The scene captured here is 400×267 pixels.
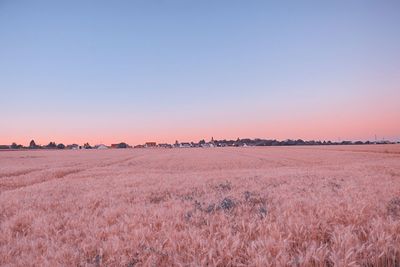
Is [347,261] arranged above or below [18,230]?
above

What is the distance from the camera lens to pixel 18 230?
5.90 meters

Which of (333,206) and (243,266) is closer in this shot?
(243,266)

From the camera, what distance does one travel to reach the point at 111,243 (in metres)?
4.27

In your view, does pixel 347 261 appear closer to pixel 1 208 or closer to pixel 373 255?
pixel 373 255

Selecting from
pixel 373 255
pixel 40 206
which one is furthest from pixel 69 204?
pixel 373 255

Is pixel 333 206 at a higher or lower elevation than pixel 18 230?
higher

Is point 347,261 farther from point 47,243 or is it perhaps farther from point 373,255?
point 47,243

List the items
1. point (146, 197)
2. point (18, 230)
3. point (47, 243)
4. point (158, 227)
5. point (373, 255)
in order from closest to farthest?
point (373, 255) → point (47, 243) → point (158, 227) → point (18, 230) → point (146, 197)

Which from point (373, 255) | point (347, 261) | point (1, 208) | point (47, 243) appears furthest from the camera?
point (1, 208)

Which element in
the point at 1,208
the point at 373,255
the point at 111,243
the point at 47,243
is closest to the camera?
the point at 373,255

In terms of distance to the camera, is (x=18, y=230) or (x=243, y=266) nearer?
(x=243, y=266)

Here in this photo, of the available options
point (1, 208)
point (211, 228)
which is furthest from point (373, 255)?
point (1, 208)

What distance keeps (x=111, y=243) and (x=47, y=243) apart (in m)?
1.19

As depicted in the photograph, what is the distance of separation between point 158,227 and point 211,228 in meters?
1.11
